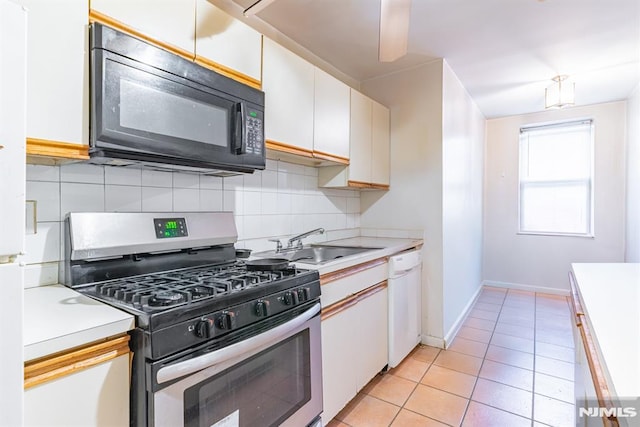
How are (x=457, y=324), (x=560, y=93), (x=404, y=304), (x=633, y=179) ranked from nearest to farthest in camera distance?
(x=404, y=304)
(x=560, y=93)
(x=457, y=324)
(x=633, y=179)

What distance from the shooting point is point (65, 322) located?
85cm

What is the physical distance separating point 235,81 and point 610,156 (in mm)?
4543

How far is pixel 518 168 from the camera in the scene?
4.43 meters

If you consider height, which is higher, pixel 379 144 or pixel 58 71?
pixel 379 144

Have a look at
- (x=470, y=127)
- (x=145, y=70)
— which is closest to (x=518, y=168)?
(x=470, y=127)

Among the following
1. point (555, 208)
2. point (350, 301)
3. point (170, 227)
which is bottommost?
point (350, 301)

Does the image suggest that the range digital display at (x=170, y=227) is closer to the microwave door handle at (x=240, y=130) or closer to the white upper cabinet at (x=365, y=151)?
the microwave door handle at (x=240, y=130)

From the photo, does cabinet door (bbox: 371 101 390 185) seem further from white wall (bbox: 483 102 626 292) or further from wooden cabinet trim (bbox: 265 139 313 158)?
white wall (bbox: 483 102 626 292)

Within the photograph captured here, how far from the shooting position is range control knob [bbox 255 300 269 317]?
1163 millimetres

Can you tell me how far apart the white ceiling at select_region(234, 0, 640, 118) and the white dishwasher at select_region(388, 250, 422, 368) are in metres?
1.60

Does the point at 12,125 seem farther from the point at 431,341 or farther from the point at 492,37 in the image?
the point at 431,341

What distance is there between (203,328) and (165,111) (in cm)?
82

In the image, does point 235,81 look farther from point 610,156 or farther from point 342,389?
point 610,156

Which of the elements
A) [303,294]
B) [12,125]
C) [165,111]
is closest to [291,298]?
[303,294]
